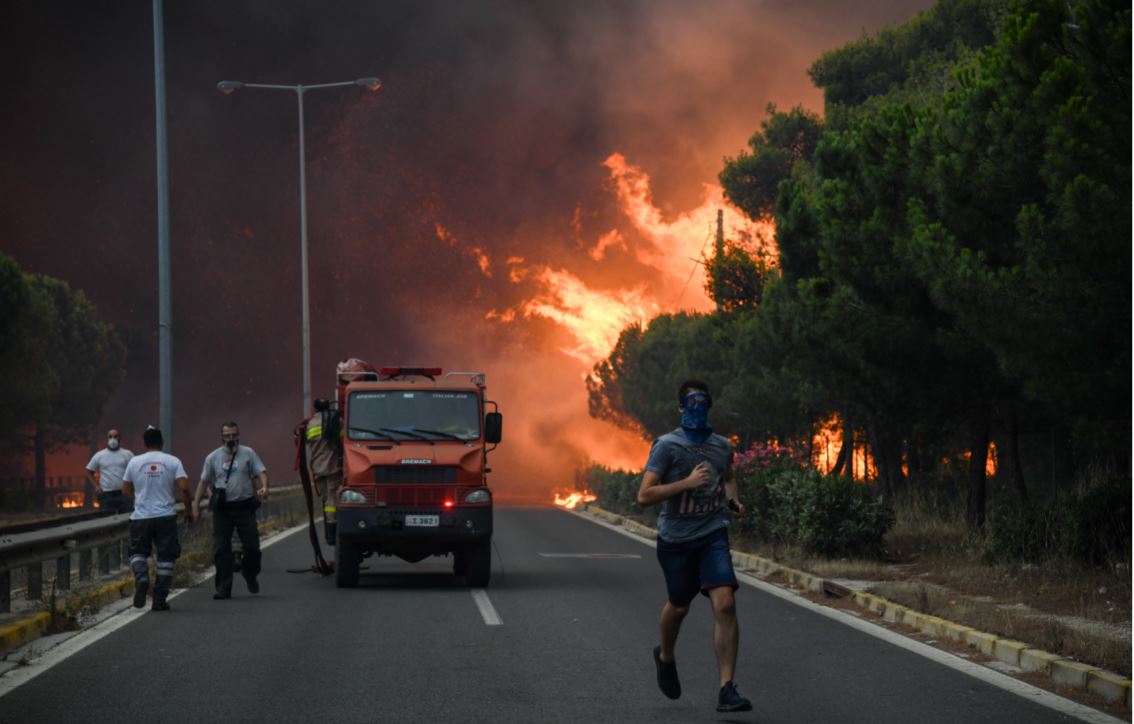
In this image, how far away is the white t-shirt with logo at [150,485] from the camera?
14.9 m

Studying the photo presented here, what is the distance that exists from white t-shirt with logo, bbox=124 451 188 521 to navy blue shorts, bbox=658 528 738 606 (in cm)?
756

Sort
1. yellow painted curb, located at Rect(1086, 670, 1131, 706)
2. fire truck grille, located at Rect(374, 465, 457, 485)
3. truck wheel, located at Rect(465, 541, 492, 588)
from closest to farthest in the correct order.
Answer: yellow painted curb, located at Rect(1086, 670, 1131, 706) < fire truck grille, located at Rect(374, 465, 457, 485) < truck wheel, located at Rect(465, 541, 492, 588)

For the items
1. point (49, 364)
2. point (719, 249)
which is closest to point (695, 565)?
point (719, 249)

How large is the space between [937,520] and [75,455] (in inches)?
3184

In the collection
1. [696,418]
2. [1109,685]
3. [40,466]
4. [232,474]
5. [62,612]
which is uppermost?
[696,418]

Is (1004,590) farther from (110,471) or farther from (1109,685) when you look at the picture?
(110,471)

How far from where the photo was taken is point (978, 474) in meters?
22.2

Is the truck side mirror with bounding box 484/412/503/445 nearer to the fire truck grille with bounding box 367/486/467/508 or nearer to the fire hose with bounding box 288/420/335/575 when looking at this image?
the fire truck grille with bounding box 367/486/467/508

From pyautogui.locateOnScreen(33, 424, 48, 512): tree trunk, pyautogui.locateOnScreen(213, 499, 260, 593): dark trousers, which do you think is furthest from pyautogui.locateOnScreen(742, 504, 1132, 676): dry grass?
pyautogui.locateOnScreen(33, 424, 48, 512): tree trunk

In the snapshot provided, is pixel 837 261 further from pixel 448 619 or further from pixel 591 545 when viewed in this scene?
pixel 591 545

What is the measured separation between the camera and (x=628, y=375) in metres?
59.6

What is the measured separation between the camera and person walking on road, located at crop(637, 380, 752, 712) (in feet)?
28.3

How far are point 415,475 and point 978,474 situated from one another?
9.35 meters

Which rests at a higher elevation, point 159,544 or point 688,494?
point 688,494
